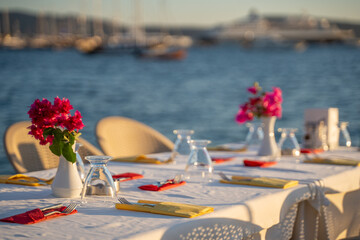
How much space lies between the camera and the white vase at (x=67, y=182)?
166 cm

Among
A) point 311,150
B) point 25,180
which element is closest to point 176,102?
point 311,150

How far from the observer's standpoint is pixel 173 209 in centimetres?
148

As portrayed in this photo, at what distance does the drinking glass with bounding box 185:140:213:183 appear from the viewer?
72.4 inches

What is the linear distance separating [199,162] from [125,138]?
150 centimetres

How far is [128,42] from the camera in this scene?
55.6m

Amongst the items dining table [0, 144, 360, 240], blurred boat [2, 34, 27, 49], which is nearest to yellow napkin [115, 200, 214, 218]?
dining table [0, 144, 360, 240]

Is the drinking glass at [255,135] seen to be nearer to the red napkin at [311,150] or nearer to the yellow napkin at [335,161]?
the red napkin at [311,150]

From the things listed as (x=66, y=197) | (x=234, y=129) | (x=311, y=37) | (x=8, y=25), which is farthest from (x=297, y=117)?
(x=311, y=37)

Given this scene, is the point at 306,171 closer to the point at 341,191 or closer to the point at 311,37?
the point at 341,191

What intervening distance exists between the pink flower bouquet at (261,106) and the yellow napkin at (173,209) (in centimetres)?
109

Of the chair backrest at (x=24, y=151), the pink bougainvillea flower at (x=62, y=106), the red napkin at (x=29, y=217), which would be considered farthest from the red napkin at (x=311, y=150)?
the red napkin at (x=29, y=217)

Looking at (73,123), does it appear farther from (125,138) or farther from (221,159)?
(125,138)

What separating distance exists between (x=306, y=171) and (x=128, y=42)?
178ft

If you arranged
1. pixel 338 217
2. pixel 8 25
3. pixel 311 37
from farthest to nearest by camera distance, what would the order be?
pixel 311 37, pixel 8 25, pixel 338 217
